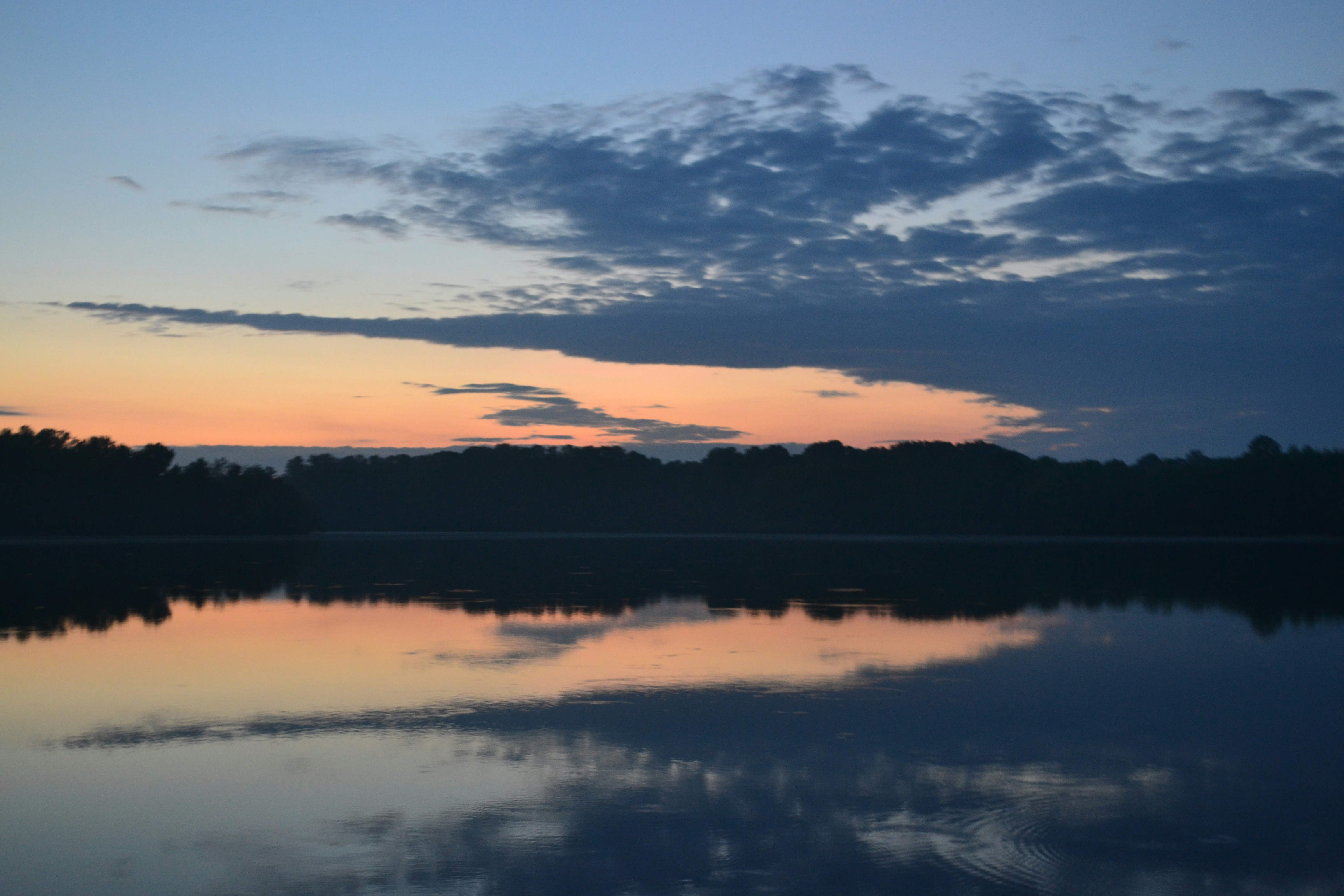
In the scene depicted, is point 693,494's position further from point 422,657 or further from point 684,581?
point 422,657

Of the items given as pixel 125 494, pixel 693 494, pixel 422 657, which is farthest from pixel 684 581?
Answer: pixel 693 494

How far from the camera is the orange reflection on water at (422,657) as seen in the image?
1327 centimetres

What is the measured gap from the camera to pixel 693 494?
5935 inches

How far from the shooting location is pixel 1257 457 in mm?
117000

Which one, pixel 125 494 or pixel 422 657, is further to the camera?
pixel 125 494

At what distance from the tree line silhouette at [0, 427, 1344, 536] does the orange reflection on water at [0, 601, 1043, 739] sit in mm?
87103

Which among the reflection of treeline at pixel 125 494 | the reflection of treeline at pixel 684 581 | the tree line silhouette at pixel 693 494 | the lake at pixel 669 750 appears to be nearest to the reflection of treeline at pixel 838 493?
the tree line silhouette at pixel 693 494

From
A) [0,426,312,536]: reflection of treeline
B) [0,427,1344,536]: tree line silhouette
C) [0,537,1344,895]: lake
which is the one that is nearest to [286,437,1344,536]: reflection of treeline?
[0,427,1344,536]: tree line silhouette

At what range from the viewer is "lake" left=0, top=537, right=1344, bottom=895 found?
7113 millimetres

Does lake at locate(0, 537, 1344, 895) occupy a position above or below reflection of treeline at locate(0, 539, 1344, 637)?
above

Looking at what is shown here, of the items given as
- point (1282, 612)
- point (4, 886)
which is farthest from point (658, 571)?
point (4, 886)

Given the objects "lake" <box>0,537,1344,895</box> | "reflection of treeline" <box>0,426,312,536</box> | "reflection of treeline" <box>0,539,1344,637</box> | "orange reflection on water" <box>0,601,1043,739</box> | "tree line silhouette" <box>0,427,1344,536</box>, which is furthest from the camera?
"tree line silhouette" <box>0,427,1344,536</box>

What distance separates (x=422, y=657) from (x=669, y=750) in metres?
7.37

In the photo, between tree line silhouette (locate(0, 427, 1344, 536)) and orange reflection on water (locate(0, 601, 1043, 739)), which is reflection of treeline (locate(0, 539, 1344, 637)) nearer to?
orange reflection on water (locate(0, 601, 1043, 739))
